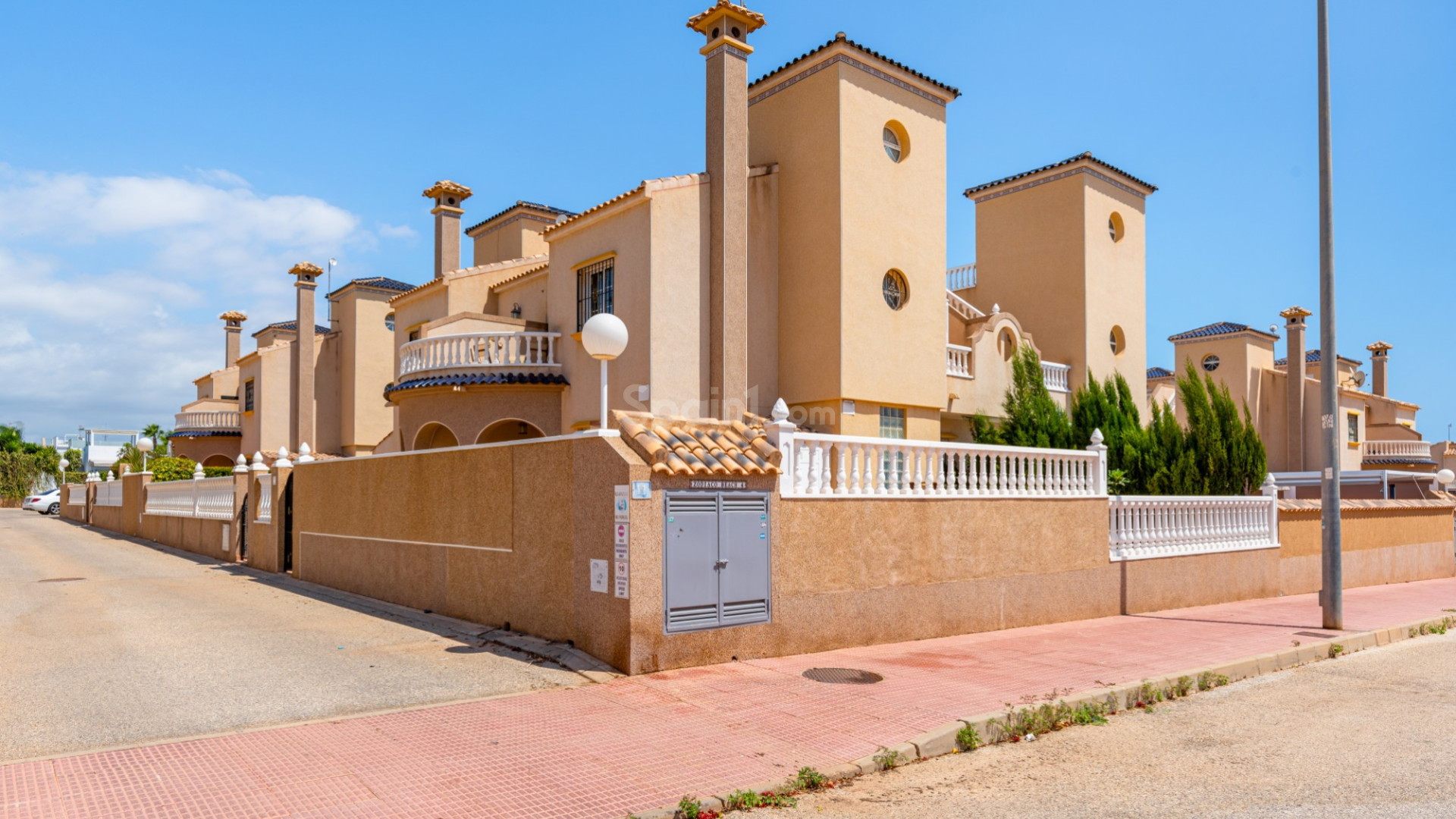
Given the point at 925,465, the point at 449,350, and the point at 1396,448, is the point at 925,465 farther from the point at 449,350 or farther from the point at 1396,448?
the point at 1396,448

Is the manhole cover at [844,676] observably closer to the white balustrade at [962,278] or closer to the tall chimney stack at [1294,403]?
the white balustrade at [962,278]

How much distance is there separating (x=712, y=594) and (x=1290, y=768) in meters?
5.15

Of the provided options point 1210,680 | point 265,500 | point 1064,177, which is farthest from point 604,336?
point 1064,177

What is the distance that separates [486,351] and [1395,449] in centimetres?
4267

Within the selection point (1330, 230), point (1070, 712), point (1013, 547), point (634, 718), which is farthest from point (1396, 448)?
point (634, 718)

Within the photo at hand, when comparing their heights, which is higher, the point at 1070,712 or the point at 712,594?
the point at 712,594

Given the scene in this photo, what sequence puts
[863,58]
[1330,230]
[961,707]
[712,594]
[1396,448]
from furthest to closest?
[1396,448] → [863,58] → [1330,230] → [712,594] → [961,707]

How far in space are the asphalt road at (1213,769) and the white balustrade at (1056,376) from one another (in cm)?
1555

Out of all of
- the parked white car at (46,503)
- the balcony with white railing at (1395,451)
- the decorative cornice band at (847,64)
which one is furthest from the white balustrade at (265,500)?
the balcony with white railing at (1395,451)

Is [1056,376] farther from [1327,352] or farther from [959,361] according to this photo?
[1327,352]

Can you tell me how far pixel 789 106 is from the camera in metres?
20.0

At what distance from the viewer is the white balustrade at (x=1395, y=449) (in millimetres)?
43969

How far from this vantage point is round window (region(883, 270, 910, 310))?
20.0 m

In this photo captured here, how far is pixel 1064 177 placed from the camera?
2584 cm
